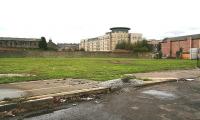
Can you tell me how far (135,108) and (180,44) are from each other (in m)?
101

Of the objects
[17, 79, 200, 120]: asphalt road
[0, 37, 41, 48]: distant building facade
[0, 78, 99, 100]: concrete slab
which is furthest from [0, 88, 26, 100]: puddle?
[0, 37, 41, 48]: distant building facade

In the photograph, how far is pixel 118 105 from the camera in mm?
8359

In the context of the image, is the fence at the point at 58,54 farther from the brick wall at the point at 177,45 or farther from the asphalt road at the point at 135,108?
the asphalt road at the point at 135,108

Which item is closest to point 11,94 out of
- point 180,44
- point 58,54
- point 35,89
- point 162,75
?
point 35,89

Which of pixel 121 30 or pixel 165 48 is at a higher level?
pixel 121 30

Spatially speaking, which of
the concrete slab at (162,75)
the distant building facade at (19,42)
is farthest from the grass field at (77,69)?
the distant building facade at (19,42)

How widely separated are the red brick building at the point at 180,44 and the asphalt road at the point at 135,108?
8792cm

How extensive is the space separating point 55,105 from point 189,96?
5150 mm

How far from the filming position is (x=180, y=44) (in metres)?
104

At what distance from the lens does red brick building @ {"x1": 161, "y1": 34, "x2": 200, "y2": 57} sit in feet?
315

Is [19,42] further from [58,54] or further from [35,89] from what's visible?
[35,89]

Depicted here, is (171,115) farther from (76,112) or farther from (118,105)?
(76,112)

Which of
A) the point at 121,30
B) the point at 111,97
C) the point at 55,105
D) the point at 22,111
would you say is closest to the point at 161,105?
the point at 111,97

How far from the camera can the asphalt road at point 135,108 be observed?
6.91 metres
